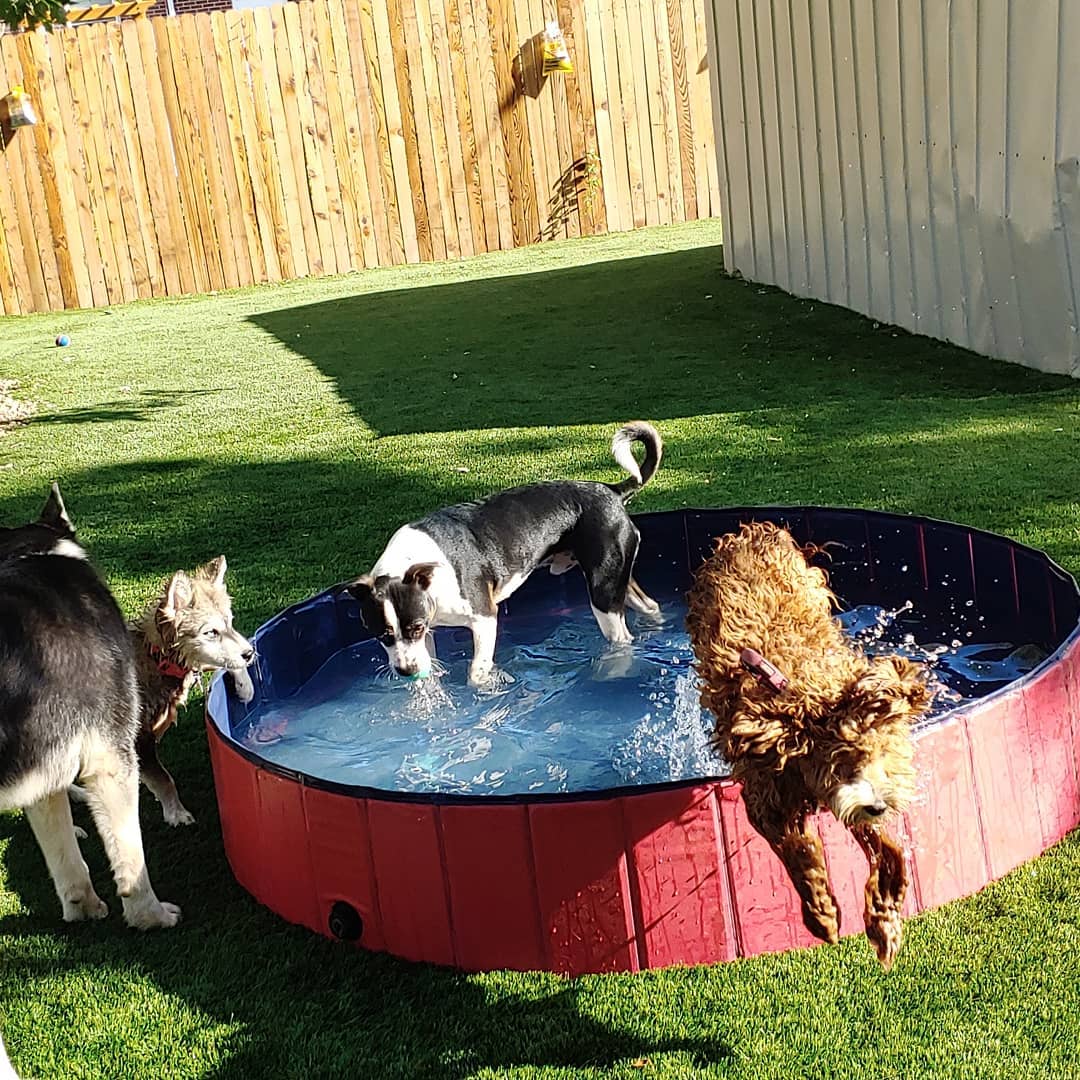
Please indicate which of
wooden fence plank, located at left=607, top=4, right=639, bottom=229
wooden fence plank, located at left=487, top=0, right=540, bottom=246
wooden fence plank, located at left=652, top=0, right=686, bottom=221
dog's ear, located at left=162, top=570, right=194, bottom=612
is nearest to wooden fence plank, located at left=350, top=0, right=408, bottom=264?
wooden fence plank, located at left=487, top=0, right=540, bottom=246

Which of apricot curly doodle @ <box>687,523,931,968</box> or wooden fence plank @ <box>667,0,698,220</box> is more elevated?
wooden fence plank @ <box>667,0,698,220</box>

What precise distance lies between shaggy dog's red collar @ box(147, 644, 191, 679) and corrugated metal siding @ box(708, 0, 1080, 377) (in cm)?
630

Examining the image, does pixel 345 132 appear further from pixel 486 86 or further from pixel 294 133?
pixel 486 86

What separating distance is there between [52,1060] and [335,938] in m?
0.77

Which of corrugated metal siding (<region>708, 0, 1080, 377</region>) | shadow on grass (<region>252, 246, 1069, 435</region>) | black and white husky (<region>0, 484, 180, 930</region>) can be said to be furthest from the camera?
shadow on grass (<region>252, 246, 1069, 435</region>)

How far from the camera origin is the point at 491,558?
5.49 meters

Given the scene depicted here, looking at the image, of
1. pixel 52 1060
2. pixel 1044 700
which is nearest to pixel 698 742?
pixel 1044 700

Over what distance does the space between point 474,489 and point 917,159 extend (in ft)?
15.7

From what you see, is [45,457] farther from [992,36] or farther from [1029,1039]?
[1029,1039]

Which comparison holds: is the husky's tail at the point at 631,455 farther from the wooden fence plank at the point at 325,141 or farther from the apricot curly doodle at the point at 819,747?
the wooden fence plank at the point at 325,141

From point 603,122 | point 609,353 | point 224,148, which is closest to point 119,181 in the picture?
point 224,148

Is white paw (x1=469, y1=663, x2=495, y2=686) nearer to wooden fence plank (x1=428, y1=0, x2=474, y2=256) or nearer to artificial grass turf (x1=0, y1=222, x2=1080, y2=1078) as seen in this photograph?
artificial grass turf (x1=0, y1=222, x2=1080, y2=1078)

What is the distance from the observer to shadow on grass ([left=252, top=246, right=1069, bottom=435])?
9.36 metres

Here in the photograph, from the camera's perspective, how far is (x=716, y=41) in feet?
46.3
